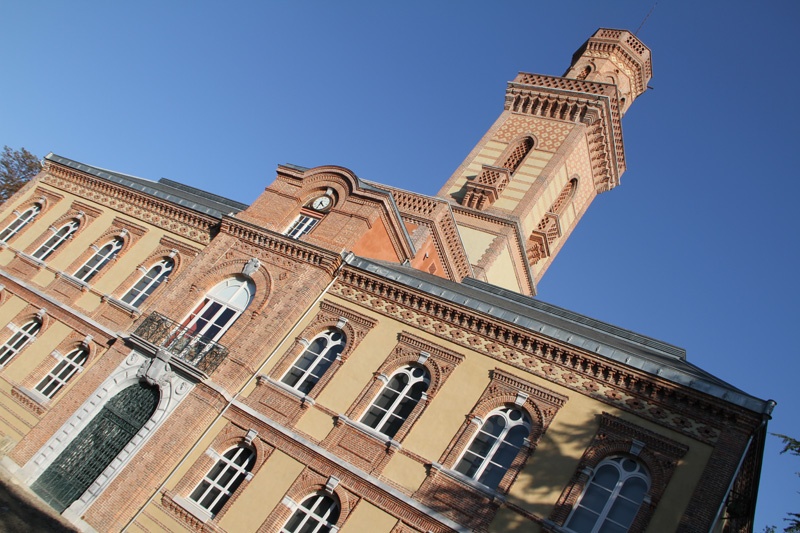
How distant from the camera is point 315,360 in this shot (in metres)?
17.3

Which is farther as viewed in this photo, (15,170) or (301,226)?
(15,170)

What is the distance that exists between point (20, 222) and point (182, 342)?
39.0 ft

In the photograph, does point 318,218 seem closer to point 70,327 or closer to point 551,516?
point 70,327

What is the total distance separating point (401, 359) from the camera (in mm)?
16297

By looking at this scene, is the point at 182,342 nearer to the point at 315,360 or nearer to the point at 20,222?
the point at 315,360

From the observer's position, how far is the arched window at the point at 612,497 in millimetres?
12656

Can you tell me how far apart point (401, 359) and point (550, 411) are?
3.92m

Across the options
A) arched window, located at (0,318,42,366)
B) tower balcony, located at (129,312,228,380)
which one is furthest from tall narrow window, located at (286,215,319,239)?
arched window, located at (0,318,42,366)

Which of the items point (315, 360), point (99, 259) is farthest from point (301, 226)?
point (99, 259)

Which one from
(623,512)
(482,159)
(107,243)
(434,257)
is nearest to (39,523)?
(107,243)

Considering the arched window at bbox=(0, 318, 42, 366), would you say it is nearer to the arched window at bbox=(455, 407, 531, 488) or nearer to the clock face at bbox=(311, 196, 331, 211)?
the clock face at bbox=(311, 196, 331, 211)

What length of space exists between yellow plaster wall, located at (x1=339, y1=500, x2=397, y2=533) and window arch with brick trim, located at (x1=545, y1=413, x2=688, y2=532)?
11.0 ft

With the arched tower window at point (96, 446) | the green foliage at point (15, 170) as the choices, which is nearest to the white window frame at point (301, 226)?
the arched tower window at point (96, 446)

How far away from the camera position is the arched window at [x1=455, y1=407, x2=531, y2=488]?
45.9ft
